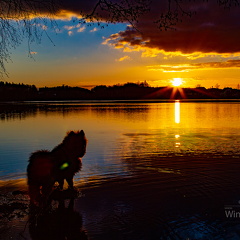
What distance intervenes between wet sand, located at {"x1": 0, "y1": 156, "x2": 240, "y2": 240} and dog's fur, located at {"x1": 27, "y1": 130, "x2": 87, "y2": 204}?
1.80 ft

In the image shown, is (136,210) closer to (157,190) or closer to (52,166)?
(157,190)

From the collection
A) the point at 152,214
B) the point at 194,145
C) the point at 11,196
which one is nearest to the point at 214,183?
the point at 152,214

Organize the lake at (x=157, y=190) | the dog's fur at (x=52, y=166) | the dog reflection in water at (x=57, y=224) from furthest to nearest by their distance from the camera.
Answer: the dog's fur at (x=52, y=166) → the lake at (x=157, y=190) → the dog reflection in water at (x=57, y=224)

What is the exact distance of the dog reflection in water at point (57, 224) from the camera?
5.74 meters

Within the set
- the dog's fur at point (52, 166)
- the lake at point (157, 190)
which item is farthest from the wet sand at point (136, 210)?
the dog's fur at point (52, 166)

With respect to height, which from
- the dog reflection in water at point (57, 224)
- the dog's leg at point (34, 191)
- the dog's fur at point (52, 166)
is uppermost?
the dog's fur at point (52, 166)

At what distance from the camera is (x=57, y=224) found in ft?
20.5

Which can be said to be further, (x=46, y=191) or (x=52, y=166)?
(x=52, y=166)

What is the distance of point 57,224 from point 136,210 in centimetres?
194

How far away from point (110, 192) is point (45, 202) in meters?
2.07

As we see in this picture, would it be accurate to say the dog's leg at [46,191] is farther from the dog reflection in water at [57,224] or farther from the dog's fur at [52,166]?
the dog reflection in water at [57,224]

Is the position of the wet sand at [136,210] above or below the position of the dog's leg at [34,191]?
below

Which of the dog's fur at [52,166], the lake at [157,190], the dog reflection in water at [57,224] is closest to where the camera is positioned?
the dog reflection in water at [57,224]

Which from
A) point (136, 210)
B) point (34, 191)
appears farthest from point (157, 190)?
point (34, 191)
